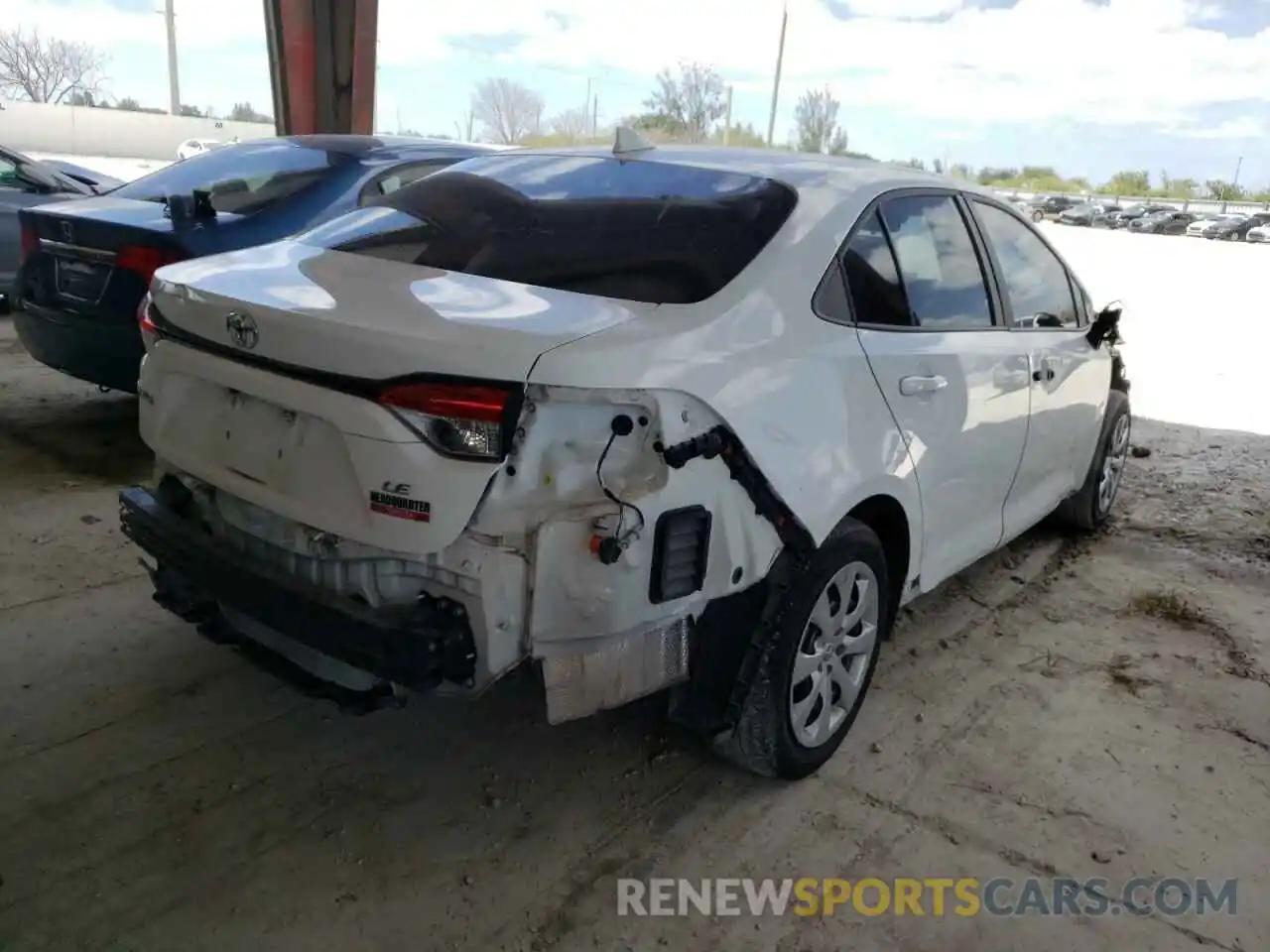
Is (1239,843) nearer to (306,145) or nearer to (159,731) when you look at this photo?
(159,731)

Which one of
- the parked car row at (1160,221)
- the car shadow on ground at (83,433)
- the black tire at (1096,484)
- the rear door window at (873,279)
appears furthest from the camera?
the parked car row at (1160,221)

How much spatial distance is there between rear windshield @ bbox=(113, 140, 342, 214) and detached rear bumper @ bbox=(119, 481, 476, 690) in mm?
2764

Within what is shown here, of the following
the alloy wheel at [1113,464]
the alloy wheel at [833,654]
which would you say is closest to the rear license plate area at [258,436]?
the alloy wheel at [833,654]

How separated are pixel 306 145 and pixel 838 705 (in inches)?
173

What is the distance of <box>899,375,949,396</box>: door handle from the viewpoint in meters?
2.89

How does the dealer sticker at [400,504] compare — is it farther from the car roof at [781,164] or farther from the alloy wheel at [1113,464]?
the alloy wheel at [1113,464]

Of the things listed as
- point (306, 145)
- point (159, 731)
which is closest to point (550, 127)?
point (306, 145)

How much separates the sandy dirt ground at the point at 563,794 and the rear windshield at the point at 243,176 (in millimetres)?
1983

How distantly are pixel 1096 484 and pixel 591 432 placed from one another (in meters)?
3.55

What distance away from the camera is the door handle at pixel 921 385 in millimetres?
2889

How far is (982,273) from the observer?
350 cm

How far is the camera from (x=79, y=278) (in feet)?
15.7

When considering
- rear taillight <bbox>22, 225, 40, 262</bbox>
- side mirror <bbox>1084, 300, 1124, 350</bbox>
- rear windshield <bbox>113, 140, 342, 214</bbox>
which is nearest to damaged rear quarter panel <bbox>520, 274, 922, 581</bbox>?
side mirror <bbox>1084, 300, 1124, 350</bbox>

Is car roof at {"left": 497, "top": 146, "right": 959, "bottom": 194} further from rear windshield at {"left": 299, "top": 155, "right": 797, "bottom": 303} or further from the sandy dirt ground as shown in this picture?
the sandy dirt ground
